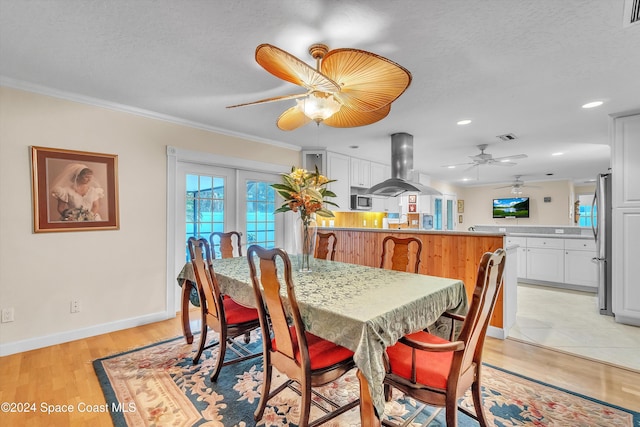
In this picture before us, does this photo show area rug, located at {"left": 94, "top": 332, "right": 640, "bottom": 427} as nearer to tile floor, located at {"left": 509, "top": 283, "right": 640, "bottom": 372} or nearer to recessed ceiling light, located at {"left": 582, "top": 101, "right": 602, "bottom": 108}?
tile floor, located at {"left": 509, "top": 283, "right": 640, "bottom": 372}

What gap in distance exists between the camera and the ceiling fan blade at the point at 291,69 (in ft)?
4.72

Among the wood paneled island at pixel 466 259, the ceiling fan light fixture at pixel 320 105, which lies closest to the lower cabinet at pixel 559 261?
the wood paneled island at pixel 466 259

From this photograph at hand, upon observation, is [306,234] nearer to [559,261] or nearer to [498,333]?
[498,333]

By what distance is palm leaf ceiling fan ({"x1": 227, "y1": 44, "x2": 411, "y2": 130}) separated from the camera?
1503 millimetres

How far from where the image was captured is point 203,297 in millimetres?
2391

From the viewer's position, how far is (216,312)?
7.29 feet

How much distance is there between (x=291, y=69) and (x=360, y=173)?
4.23 metres

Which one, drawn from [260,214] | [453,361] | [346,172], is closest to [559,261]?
[346,172]

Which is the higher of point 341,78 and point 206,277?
point 341,78

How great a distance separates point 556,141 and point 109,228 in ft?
20.2

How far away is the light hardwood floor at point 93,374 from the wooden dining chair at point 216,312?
75 centimetres

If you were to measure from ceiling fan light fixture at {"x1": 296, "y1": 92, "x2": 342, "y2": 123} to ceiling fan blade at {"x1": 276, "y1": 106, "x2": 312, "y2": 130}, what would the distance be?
0.84 ft

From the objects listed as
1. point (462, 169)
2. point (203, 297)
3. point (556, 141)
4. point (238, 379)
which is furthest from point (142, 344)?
point (462, 169)

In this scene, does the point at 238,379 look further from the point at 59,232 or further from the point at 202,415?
the point at 59,232
